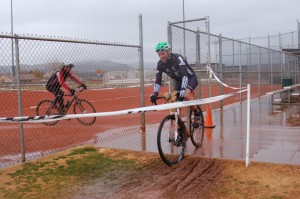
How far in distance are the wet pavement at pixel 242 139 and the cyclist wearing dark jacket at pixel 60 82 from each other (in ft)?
4.81

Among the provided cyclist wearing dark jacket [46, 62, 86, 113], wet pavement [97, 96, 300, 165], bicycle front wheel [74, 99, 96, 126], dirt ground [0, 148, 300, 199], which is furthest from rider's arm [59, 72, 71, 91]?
dirt ground [0, 148, 300, 199]

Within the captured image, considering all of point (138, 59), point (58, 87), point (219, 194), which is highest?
point (138, 59)

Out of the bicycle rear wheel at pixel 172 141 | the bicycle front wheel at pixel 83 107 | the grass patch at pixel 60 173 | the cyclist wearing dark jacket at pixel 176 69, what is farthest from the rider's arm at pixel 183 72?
the bicycle front wheel at pixel 83 107

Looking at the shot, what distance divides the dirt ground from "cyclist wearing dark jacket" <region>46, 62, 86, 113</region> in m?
2.61

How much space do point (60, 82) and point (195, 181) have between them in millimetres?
4897

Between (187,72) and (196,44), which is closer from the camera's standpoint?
(187,72)

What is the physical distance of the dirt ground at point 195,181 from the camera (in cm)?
477

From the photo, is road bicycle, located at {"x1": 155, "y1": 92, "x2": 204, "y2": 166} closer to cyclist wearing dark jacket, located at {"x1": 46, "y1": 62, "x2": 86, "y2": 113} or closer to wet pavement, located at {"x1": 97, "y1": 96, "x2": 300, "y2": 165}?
wet pavement, located at {"x1": 97, "y1": 96, "x2": 300, "y2": 165}

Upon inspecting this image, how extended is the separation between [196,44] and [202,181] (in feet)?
20.7

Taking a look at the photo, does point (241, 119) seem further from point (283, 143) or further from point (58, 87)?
point (58, 87)

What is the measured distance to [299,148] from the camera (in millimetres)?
7016

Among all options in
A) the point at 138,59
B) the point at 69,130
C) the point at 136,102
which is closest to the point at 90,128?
the point at 69,130

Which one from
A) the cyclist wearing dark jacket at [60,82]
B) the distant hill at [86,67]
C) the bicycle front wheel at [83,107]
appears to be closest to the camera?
the distant hill at [86,67]

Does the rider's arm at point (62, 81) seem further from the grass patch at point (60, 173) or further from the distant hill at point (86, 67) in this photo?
the grass patch at point (60, 173)
